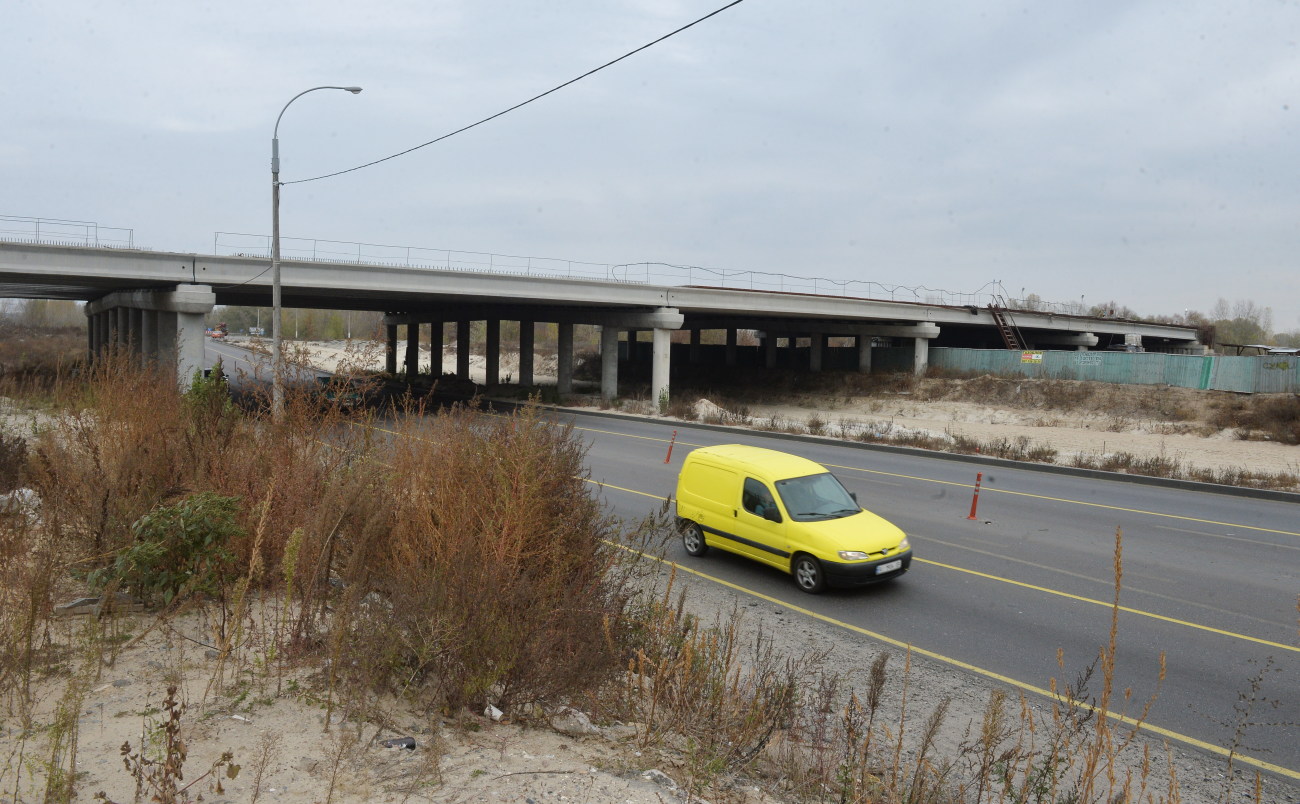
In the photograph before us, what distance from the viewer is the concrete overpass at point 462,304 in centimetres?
2769

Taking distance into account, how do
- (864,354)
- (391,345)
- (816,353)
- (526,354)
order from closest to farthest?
(391,345)
(526,354)
(864,354)
(816,353)

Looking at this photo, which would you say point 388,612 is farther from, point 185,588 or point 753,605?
point 753,605

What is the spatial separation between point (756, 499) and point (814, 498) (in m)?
0.80

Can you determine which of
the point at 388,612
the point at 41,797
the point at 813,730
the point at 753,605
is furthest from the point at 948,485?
the point at 41,797

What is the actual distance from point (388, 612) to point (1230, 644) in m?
8.83

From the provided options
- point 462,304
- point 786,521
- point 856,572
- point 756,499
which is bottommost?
point 856,572

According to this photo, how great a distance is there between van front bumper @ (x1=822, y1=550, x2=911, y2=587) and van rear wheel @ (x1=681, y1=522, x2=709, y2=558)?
2.28m

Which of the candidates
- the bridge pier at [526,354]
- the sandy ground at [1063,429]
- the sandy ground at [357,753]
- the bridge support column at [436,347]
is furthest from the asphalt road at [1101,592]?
the bridge support column at [436,347]

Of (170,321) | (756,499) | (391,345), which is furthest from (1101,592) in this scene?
(170,321)

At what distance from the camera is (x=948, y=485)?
18344 mm

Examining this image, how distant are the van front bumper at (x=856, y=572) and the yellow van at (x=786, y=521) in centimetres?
1

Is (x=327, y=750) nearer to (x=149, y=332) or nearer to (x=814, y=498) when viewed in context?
(x=814, y=498)

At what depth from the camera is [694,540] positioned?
1171 cm

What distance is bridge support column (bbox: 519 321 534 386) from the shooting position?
49.1m
